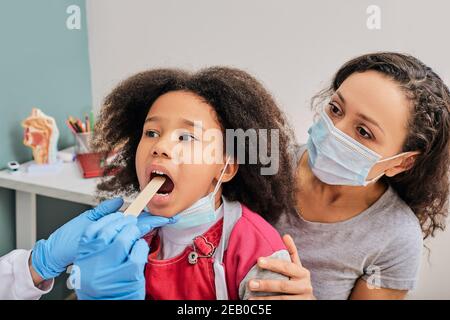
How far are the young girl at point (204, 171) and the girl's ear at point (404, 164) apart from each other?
213 mm

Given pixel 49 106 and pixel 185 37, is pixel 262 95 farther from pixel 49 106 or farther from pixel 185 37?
pixel 49 106

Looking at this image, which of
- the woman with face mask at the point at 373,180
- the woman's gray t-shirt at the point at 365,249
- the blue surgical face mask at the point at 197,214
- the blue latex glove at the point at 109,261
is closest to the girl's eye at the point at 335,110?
the woman with face mask at the point at 373,180

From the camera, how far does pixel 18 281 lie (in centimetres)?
70

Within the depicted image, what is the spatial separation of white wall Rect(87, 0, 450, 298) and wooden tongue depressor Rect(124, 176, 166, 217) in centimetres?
43

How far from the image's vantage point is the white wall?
93 centimetres

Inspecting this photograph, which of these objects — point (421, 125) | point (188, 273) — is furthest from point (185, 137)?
point (421, 125)

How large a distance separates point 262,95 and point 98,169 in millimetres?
655

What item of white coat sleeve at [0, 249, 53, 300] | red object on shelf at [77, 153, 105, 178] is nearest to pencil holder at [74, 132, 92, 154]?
red object on shelf at [77, 153, 105, 178]

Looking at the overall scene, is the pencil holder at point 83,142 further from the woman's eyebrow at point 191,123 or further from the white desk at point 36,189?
the woman's eyebrow at point 191,123

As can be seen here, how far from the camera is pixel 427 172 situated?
88cm

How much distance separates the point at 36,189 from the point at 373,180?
3.13ft

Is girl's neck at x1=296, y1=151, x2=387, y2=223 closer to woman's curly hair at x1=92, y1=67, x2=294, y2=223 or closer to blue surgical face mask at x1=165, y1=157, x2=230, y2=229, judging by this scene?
woman's curly hair at x1=92, y1=67, x2=294, y2=223

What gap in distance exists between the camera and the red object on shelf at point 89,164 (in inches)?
49.7
